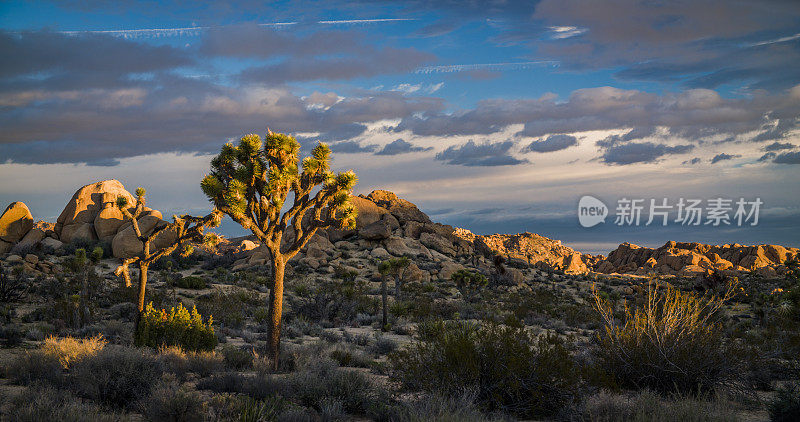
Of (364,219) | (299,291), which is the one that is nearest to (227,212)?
(299,291)

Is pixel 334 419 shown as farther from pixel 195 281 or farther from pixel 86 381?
pixel 195 281

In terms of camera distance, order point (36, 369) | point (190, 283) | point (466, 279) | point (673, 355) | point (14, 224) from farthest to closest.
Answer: point (14, 224) < point (466, 279) < point (190, 283) < point (36, 369) < point (673, 355)

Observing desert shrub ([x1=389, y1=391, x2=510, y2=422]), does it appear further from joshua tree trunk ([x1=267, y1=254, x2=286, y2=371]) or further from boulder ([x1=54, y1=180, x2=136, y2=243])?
boulder ([x1=54, y1=180, x2=136, y2=243])

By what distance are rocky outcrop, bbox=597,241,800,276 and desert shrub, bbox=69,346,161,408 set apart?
69.2 m

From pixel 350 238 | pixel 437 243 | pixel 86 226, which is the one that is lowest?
pixel 437 243

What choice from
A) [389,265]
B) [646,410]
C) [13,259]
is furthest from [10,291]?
[646,410]

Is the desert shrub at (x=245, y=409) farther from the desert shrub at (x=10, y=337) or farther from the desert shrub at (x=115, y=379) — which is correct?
the desert shrub at (x=10, y=337)

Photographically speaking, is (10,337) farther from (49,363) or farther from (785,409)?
(785,409)

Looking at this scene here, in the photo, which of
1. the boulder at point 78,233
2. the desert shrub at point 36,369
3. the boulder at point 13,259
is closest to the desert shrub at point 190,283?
the boulder at point 13,259

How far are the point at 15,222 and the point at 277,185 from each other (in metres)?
45.1

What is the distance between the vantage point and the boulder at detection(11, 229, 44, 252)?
41.6 m

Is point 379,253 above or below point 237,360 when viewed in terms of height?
below

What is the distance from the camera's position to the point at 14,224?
4462 centimetres

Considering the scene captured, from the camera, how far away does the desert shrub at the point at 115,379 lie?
843 cm
